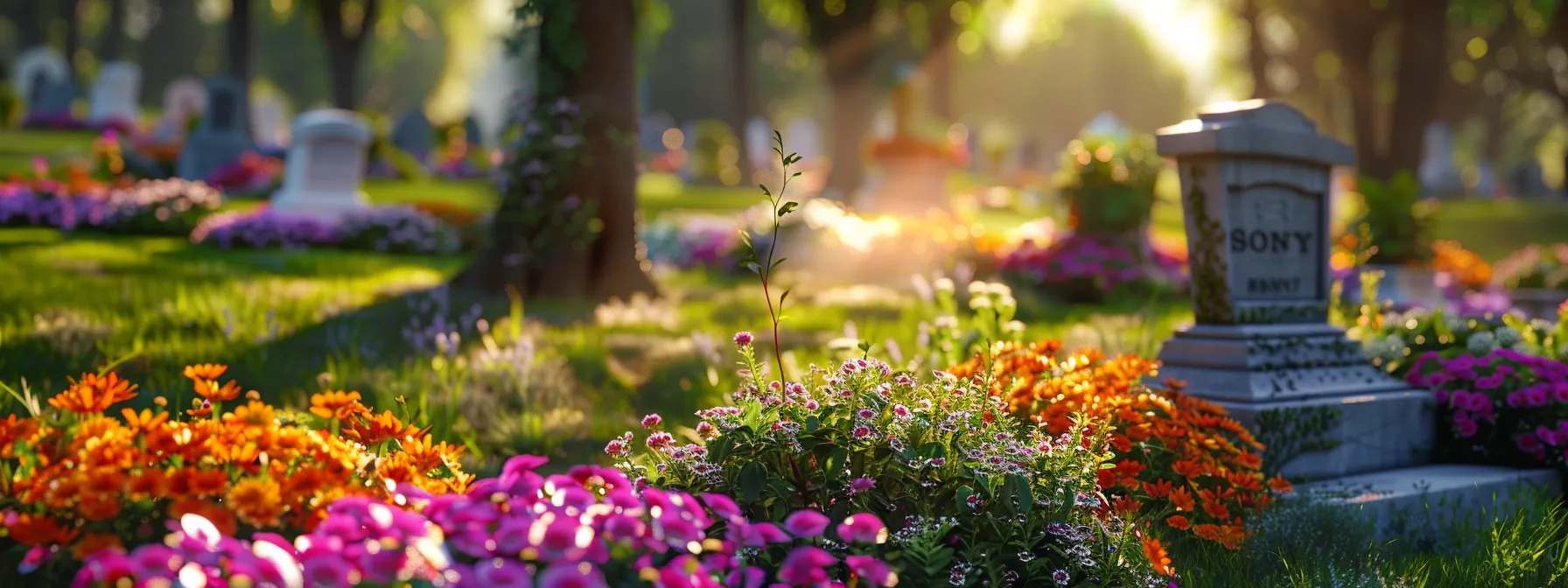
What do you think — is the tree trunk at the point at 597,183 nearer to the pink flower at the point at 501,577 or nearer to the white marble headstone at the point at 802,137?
the pink flower at the point at 501,577

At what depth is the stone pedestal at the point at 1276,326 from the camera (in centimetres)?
581

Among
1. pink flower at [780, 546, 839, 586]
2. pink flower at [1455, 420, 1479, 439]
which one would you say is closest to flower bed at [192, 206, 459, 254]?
pink flower at [1455, 420, 1479, 439]

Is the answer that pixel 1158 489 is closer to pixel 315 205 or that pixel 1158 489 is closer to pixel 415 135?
pixel 315 205

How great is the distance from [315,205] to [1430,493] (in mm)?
14808

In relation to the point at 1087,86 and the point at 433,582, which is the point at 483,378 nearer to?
the point at 433,582

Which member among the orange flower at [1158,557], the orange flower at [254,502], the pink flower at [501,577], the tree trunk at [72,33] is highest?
the tree trunk at [72,33]

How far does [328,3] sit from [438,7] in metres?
38.9

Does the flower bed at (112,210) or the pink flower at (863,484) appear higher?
the flower bed at (112,210)

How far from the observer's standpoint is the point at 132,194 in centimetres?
1582

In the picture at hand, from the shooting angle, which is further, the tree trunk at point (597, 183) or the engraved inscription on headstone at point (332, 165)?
the engraved inscription on headstone at point (332, 165)

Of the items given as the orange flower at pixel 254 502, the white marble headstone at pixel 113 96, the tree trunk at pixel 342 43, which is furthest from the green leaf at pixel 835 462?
the white marble headstone at pixel 113 96

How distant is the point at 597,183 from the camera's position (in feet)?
31.9

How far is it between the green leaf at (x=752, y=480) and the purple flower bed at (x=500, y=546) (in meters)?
0.35

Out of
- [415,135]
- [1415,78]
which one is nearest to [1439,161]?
[1415,78]
